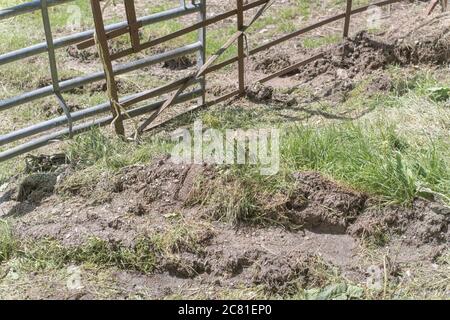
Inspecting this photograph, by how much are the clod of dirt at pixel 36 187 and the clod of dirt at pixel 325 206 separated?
1.76 metres

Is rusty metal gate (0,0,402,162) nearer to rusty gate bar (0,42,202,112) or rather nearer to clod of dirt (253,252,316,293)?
rusty gate bar (0,42,202,112)

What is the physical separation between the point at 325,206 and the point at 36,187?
6.88ft

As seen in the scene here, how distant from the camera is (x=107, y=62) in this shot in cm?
641

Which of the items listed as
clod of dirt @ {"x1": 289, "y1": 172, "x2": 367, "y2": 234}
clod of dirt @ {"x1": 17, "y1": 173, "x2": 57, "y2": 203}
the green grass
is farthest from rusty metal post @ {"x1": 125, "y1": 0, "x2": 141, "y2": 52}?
clod of dirt @ {"x1": 289, "y1": 172, "x2": 367, "y2": 234}

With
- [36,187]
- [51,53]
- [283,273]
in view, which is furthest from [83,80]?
[283,273]

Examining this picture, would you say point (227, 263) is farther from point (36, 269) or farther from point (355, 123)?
point (355, 123)

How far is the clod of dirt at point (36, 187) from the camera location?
18.7ft

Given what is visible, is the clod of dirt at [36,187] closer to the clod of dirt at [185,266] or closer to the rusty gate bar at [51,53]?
the rusty gate bar at [51,53]

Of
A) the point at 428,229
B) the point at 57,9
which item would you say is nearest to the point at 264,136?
the point at 428,229

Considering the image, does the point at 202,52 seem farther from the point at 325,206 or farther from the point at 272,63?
Result: the point at 325,206

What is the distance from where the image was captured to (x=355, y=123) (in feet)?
20.6

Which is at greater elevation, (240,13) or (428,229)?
(240,13)
